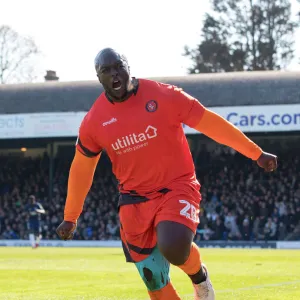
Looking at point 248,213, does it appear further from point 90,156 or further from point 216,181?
point 90,156

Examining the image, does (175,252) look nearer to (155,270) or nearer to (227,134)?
(155,270)

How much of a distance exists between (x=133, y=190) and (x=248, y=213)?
87.9 ft

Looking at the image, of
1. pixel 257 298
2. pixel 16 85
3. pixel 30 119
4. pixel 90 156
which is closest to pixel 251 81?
pixel 30 119

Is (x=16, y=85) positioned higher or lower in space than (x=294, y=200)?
higher

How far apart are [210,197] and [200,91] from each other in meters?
5.89

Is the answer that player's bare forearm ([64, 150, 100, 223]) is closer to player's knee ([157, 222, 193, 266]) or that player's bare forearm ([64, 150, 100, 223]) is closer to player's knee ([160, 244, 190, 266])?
player's knee ([157, 222, 193, 266])

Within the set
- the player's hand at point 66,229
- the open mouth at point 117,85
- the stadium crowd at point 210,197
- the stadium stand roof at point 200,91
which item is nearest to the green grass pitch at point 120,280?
the player's hand at point 66,229

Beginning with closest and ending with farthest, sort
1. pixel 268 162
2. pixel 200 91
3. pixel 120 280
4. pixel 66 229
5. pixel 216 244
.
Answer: pixel 268 162 < pixel 66 229 < pixel 120 280 < pixel 216 244 < pixel 200 91

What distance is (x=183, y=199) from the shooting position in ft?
25.8

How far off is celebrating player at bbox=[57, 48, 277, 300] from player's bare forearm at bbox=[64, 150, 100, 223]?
0.81ft

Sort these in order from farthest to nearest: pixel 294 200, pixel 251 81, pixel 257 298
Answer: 1. pixel 251 81
2. pixel 294 200
3. pixel 257 298

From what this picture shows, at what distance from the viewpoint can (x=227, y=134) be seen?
802 centimetres

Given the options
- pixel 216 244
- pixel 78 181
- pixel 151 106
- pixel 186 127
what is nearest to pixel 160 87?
pixel 151 106

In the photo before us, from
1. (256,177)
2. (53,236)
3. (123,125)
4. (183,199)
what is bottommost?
(53,236)
